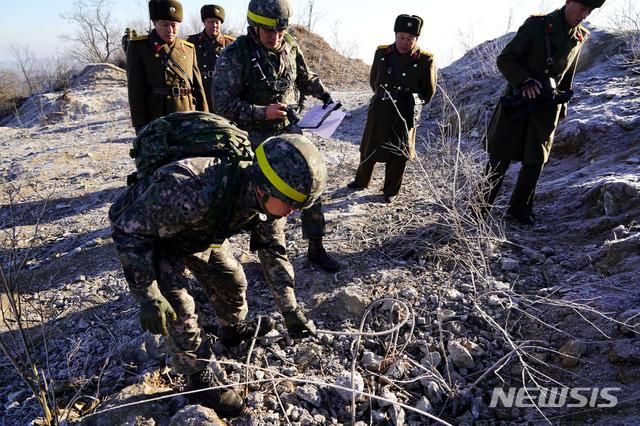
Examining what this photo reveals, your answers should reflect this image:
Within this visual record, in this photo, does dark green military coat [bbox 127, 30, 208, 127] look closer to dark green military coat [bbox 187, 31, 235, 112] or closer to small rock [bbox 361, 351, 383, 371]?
dark green military coat [bbox 187, 31, 235, 112]

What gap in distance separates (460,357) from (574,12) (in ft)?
8.00

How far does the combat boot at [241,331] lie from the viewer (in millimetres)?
2268

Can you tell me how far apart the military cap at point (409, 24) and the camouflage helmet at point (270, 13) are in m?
1.39

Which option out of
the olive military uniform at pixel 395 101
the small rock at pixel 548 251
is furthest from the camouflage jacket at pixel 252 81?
the small rock at pixel 548 251

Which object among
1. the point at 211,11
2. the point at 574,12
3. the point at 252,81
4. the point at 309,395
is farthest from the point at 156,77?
the point at 574,12

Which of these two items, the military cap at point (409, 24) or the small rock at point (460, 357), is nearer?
the small rock at point (460, 357)

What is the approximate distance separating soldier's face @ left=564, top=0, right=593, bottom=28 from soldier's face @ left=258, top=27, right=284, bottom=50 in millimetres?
1993

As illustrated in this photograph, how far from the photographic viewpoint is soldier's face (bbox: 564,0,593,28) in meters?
2.76

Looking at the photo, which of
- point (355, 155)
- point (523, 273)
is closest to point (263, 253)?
point (523, 273)

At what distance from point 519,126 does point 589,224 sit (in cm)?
92

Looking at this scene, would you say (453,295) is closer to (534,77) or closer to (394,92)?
(534,77)

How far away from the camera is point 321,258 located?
2.94 m

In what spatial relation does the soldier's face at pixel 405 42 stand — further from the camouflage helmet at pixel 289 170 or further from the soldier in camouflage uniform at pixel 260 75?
the camouflage helmet at pixel 289 170

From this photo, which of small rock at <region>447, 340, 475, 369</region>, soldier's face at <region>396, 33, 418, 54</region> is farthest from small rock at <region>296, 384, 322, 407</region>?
soldier's face at <region>396, 33, 418, 54</region>
